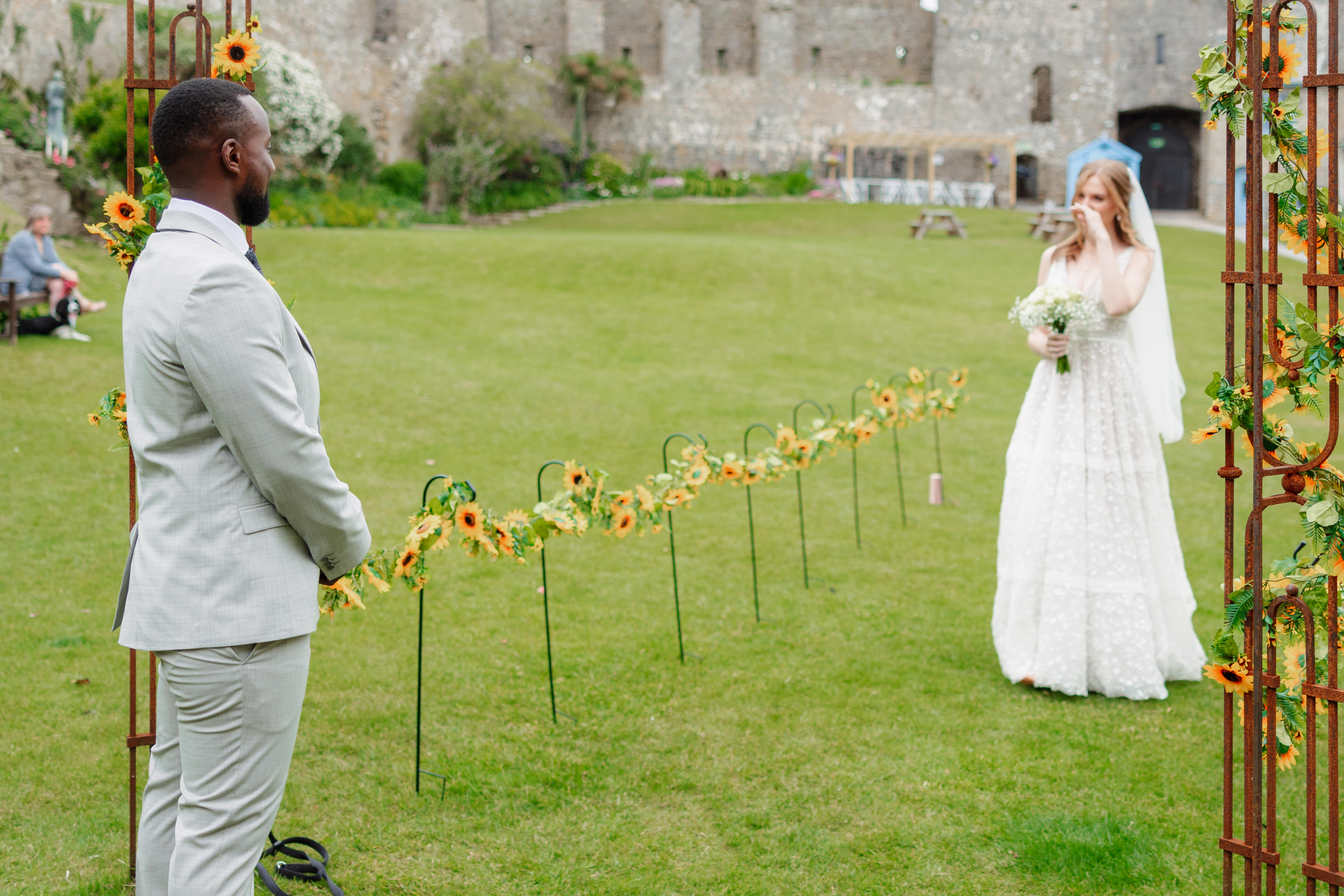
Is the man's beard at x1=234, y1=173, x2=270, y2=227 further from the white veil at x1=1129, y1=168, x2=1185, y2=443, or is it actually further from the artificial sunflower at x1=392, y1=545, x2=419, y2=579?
the white veil at x1=1129, y1=168, x2=1185, y2=443

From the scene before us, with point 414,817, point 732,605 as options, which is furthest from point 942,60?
point 414,817

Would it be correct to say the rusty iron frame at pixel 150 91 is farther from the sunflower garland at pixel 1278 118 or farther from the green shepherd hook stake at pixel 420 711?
the sunflower garland at pixel 1278 118

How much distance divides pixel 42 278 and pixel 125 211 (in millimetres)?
8941

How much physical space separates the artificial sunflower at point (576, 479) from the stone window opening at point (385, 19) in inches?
1175

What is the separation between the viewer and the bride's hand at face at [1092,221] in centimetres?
425

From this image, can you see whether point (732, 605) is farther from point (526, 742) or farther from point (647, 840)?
point (647, 840)

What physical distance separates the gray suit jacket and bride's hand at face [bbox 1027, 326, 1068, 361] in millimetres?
3206

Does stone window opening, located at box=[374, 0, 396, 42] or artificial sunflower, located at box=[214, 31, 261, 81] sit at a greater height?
stone window opening, located at box=[374, 0, 396, 42]

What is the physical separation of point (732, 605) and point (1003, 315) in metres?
10.3

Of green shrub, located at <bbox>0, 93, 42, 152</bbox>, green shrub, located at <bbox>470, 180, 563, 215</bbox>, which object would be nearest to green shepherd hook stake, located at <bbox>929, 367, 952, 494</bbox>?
green shrub, located at <bbox>0, 93, 42, 152</bbox>

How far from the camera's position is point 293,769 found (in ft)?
11.9

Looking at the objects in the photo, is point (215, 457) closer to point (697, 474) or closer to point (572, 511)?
point (572, 511)

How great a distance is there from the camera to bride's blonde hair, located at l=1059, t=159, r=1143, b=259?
4289 millimetres

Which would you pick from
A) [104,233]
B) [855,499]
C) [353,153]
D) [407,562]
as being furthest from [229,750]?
[353,153]
